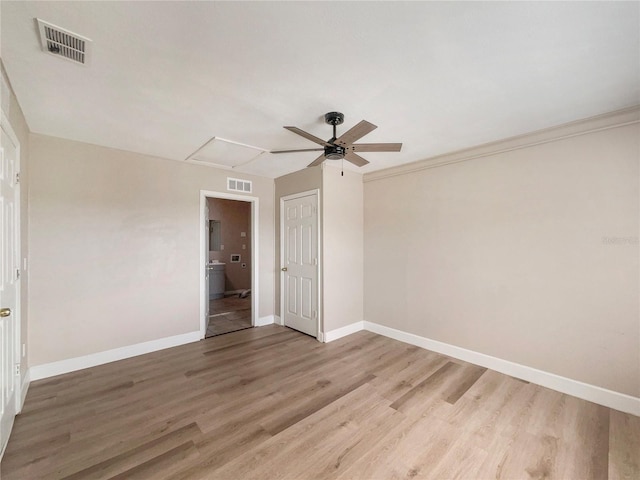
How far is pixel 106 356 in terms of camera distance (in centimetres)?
313

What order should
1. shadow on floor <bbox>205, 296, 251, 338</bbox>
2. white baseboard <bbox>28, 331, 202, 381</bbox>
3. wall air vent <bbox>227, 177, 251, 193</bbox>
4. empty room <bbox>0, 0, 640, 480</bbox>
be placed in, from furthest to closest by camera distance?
shadow on floor <bbox>205, 296, 251, 338</bbox>, wall air vent <bbox>227, 177, 251, 193</bbox>, white baseboard <bbox>28, 331, 202, 381</bbox>, empty room <bbox>0, 0, 640, 480</bbox>

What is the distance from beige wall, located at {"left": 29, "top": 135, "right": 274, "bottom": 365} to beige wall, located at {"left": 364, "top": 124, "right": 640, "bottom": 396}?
309 cm

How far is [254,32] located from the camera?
144 centimetres

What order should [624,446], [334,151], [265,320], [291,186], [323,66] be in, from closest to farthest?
[323,66] < [624,446] < [334,151] < [291,186] < [265,320]

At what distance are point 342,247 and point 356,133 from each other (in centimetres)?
230

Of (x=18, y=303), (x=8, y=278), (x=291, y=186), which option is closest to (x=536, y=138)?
(x=291, y=186)

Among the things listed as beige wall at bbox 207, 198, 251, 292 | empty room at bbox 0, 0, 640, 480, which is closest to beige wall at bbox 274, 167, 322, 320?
empty room at bbox 0, 0, 640, 480

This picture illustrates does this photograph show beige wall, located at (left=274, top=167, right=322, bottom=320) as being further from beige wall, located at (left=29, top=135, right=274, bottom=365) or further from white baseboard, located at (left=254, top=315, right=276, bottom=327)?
beige wall, located at (left=29, top=135, right=274, bottom=365)

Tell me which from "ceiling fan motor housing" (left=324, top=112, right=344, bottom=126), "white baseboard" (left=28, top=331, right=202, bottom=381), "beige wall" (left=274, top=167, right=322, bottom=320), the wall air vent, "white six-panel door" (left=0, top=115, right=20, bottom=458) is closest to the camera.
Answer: "white six-panel door" (left=0, top=115, right=20, bottom=458)

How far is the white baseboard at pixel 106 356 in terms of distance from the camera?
2.81 m

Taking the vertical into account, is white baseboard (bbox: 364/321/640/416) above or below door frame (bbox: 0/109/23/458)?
below

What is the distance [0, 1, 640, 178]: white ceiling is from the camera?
1.34 meters

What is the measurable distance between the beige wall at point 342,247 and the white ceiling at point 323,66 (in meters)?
1.40

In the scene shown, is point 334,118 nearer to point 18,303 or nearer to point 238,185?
point 238,185
